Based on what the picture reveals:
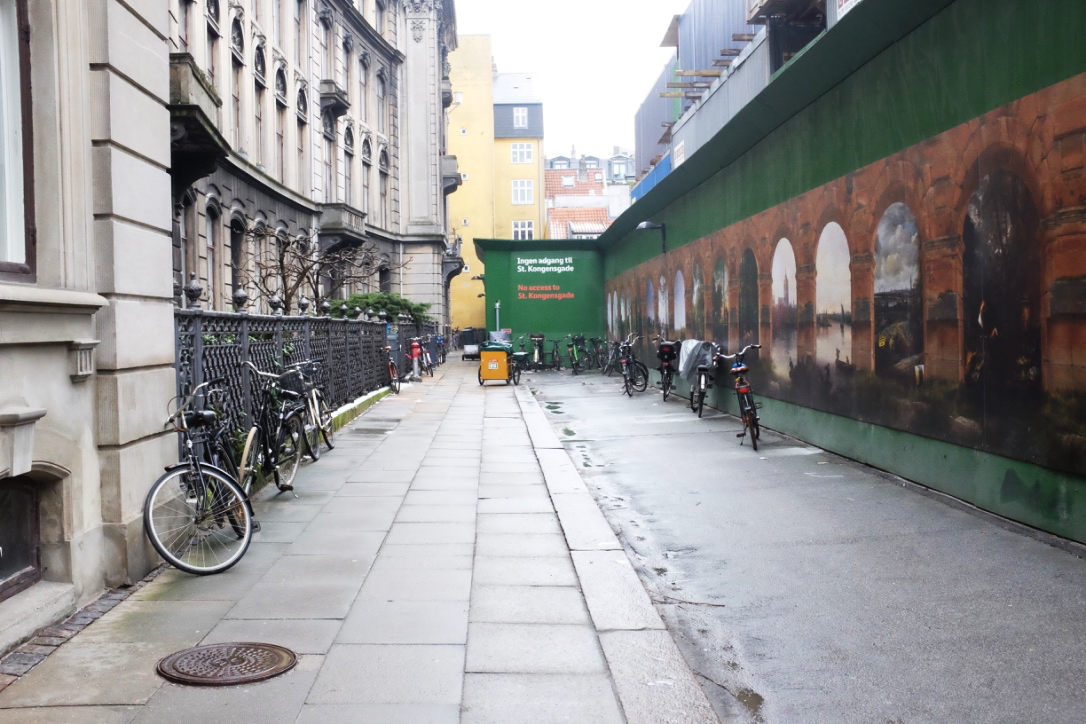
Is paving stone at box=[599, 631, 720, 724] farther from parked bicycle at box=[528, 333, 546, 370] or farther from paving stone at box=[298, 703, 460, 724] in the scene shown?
parked bicycle at box=[528, 333, 546, 370]

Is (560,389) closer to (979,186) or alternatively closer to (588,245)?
(588,245)

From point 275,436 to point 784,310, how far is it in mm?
6750

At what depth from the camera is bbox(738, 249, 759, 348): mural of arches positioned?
1367 cm

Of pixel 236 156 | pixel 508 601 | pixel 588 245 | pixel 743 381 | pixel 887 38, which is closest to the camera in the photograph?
pixel 508 601

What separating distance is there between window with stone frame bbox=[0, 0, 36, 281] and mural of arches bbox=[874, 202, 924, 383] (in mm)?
6826

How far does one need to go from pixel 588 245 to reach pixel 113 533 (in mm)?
27619

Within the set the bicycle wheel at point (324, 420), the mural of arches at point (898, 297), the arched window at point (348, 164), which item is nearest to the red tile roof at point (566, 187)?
the arched window at point (348, 164)

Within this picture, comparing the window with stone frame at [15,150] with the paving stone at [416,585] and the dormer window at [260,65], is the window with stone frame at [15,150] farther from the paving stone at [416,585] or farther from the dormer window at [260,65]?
the dormer window at [260,65]

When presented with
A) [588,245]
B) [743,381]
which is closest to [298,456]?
[743,381]

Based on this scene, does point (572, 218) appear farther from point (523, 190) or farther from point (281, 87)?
point (281, 87)

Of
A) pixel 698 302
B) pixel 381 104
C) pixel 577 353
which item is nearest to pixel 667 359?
pixel 698 302

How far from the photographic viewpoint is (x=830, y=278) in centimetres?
1069

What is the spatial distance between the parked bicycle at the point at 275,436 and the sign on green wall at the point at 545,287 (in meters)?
23.0

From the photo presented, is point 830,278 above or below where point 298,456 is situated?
above
